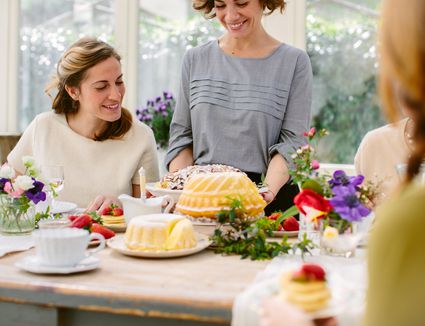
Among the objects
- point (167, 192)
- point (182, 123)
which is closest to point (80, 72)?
point (182, 123)

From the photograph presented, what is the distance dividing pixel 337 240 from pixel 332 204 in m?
0.09

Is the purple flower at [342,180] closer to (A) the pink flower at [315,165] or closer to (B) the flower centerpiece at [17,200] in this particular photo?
(A) the pink flower at [315,165]

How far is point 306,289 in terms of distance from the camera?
1.08 meters

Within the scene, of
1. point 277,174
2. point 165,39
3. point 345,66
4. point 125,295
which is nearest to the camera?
point 125,295

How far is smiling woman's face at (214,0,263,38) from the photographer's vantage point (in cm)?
237

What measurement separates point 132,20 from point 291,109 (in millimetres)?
1730

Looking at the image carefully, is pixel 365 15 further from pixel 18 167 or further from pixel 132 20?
pixel 18 167

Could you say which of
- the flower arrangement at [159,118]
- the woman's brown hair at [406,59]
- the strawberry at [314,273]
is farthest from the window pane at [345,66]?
the woman's brown hair at [406,59]

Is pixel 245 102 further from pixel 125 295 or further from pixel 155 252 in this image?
pixel 125 295

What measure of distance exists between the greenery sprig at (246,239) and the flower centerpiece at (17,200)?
1.76 ft

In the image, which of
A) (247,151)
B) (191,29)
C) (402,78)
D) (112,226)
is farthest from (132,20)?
(402,78)

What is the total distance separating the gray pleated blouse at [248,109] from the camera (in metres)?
2.45

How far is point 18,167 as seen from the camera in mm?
2695

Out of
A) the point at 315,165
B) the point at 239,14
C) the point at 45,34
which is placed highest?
the point at 45,34
